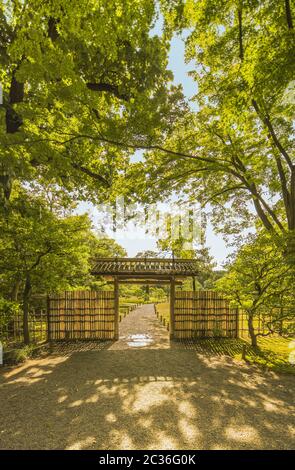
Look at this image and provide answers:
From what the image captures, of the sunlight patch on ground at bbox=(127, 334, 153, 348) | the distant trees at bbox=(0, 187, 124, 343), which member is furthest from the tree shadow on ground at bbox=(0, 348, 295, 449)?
the distant trees at bbox=(0, 187, 124, 343)

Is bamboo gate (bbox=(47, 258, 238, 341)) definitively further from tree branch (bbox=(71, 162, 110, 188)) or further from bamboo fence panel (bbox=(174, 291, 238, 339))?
tree branch (bbox=(71, 162, 110, 188))

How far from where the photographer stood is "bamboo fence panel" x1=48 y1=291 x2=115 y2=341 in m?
10.9

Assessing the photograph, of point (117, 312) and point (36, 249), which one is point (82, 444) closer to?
point (36, 249)

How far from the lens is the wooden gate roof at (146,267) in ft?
36.9

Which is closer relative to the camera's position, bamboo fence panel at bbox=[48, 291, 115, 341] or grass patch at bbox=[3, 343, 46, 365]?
grass patch at bbox=[3, 343, 46, 365]

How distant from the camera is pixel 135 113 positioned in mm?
5828

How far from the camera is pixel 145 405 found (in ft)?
16.3

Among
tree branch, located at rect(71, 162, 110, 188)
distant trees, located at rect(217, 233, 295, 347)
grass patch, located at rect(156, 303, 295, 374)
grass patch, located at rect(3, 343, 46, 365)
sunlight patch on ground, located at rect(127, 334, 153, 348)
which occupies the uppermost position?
tree branch, located at rect(71, 162, 110, 188)

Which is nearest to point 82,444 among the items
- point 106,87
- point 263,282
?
point 263,282

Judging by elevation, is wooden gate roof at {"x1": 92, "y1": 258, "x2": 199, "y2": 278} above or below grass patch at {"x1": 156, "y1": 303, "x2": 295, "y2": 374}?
above

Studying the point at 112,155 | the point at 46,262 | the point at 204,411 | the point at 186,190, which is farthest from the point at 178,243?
the point at 204,411

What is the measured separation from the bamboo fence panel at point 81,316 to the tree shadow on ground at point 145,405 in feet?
9.04
